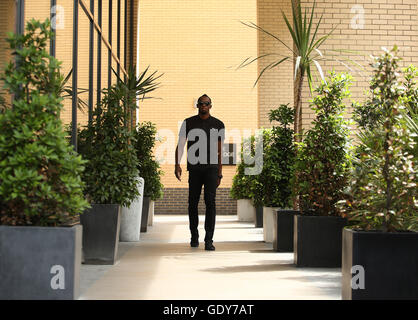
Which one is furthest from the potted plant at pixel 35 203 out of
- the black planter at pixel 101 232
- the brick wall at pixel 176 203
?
the brick wall at pixel 176 203

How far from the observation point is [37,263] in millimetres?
3205

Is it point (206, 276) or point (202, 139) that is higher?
point (202, 139)

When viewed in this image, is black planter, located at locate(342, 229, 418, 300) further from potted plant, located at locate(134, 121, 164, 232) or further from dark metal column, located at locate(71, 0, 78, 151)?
potted plant, located at locate(134, 121, 164, 232)

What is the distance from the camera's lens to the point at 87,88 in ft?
22.6

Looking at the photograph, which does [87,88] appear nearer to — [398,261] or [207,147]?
[207,147]

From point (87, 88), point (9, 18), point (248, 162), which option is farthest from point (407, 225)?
point (248, 162)

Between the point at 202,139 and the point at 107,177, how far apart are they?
1171 mm

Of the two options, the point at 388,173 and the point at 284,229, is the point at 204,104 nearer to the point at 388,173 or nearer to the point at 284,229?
the point at 284,229

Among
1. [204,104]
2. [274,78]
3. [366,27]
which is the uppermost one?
[274,78]

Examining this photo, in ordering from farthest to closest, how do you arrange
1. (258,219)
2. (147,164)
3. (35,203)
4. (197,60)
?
(197,60) → (258,219) → (147,164) → (35,203)

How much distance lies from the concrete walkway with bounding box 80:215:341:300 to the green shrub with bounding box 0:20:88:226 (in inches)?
28.0

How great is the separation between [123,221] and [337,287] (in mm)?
4059

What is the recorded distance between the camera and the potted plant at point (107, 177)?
5.39 meters

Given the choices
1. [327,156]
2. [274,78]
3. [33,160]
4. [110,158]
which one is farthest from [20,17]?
[274,78]
